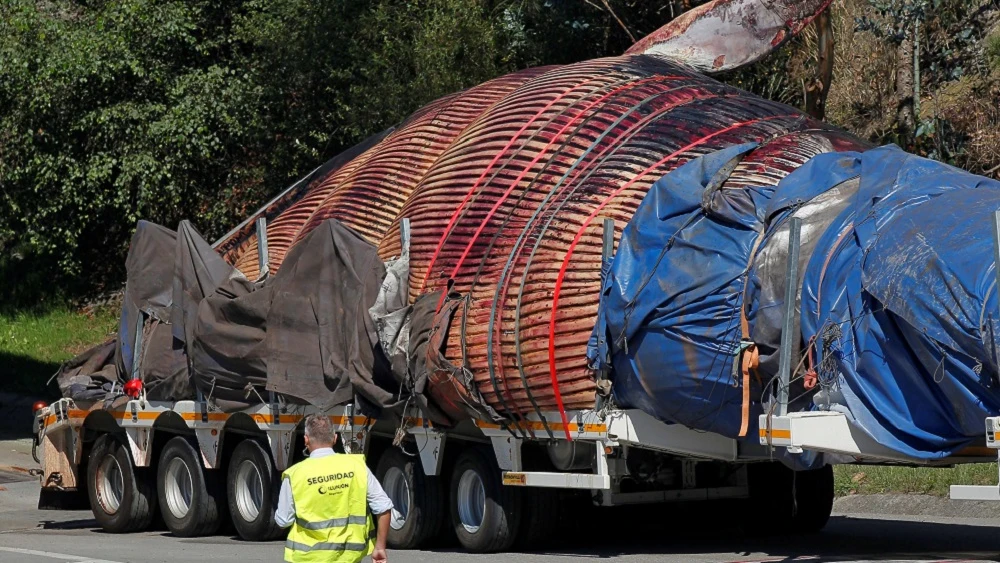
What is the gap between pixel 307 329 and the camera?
1247cm

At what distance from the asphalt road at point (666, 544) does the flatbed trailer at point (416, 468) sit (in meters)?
0.25

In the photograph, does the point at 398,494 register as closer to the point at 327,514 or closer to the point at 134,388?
the point at 134,388

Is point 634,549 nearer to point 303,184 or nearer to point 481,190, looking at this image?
point 481,190

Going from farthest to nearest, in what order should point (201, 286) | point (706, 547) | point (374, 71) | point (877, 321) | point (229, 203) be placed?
point (229, 203), point (374, 71), point (201, 286), point (706, 547), point (877, 321)

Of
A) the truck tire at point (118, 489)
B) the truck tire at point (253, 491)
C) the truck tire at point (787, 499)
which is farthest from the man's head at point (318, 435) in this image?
the truck tire at point (118, 489)

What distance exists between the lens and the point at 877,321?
8422mm

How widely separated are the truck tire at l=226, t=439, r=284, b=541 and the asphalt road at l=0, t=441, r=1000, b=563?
0.57 ft

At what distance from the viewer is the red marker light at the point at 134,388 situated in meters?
14.4

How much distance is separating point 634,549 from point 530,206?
282 centimetres

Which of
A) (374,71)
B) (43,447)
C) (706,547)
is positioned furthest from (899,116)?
(43,447)

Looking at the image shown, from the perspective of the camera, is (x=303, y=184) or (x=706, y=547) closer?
(x=706, y=547)

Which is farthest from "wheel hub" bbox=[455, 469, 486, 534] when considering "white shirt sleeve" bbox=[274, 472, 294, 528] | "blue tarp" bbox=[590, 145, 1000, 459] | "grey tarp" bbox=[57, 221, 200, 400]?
"white shirt sleeve" bbox=[274, 472, 294, 528]

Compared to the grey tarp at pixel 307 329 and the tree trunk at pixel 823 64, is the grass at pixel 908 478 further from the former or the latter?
the grey tarp at pixel 307 329

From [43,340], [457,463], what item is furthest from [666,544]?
[43,340]
